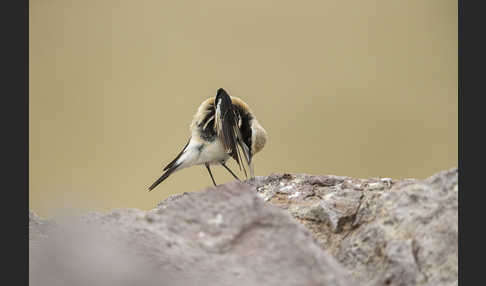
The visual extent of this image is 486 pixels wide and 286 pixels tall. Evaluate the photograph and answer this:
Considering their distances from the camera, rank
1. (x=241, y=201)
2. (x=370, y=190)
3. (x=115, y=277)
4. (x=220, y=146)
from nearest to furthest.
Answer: (x=115, y=277) → (x=241, y=201) → (x=370, y=190) → (x=220, y=146)

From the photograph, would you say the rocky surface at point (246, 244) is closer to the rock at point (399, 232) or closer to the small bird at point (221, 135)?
the rock at point (399, 232)

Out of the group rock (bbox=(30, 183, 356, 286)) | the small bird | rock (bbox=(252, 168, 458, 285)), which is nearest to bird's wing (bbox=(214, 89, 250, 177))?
the small bird

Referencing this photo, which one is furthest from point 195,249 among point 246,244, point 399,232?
point 399,232

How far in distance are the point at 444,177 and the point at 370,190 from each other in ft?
1.64

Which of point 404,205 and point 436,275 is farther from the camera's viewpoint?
point 404,205

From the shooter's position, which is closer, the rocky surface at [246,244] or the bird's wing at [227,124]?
the rocky surface at [246,244]

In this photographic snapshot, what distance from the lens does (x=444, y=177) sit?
162 centimetres

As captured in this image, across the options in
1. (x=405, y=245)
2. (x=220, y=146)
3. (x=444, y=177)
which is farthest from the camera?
(x=220, y=146)

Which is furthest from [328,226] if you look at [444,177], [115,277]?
[115,277]

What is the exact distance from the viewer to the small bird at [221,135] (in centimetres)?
296

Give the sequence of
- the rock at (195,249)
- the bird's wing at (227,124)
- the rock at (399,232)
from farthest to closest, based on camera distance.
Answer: the bird's wing at (227,124)
the rock at (399,232)
the rock at (195,249)

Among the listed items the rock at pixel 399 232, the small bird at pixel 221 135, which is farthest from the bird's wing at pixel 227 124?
the rock at pixel 399 232

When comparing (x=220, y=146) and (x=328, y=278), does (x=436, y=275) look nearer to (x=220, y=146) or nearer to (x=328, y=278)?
(x=328, y=278)

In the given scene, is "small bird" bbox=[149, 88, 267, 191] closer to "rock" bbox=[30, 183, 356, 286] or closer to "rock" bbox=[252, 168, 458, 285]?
"rock" bbox=[252, 168, 458, 285]
